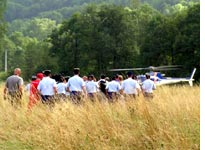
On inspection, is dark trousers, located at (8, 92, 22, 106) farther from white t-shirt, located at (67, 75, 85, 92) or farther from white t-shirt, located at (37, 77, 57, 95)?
white t-shirt, located at (67, 75, 85, 92)

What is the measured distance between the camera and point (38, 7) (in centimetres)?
18450

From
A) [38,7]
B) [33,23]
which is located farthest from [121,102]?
[38,7]

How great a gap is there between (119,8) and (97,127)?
203ft

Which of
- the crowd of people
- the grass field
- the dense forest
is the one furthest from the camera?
the dense forest

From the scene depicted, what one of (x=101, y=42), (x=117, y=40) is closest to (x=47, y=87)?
(x=101, y=42)

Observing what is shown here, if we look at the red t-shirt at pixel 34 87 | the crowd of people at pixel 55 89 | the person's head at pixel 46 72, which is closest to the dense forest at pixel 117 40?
the crowd of people at pixel 55 89

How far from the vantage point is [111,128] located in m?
7.64

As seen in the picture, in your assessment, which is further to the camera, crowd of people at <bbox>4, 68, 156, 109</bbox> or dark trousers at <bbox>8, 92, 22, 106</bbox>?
crowd of people at <bbox>4, 68, 156, 109</bbox>

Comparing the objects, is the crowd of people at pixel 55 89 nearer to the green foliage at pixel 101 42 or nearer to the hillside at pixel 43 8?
the green foliage at pixel 101 42

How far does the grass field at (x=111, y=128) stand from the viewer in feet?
22.4

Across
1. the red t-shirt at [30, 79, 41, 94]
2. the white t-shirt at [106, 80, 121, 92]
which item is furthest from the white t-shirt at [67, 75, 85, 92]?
the white t-shirt at [106, 80, 121, 92]

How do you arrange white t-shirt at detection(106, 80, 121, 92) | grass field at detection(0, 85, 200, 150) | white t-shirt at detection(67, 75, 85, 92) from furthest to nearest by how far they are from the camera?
white t-shirt at detection(106, 80, 121, 92)
white t-shirt at detection(67, 75, 85, 92)
grass field at detection(0, 85, 200, 150)

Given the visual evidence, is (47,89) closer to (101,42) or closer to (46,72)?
(46,72)

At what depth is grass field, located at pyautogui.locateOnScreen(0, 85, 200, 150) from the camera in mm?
6836
